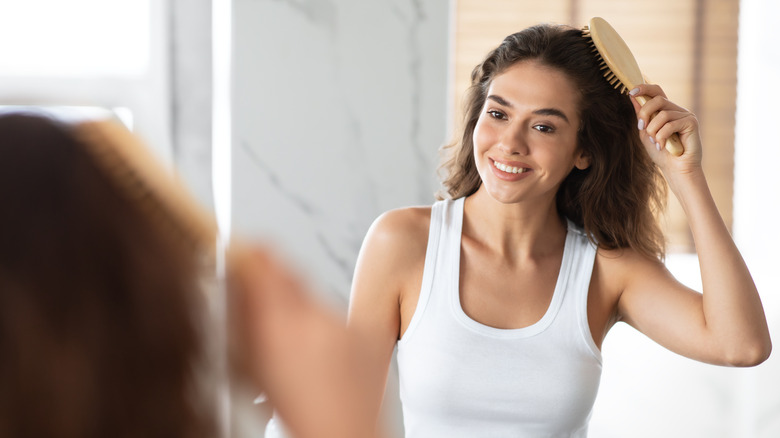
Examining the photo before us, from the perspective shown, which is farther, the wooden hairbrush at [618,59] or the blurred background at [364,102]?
the blurred background at [364,102]

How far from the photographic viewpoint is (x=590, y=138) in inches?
43.9

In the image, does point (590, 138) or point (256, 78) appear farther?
point (256, 78)

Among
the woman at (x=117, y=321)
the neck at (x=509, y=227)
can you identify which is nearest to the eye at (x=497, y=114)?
the neck at (x=509, y=227)

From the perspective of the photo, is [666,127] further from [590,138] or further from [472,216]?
[472,216]

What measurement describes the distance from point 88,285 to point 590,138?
92 centimetres

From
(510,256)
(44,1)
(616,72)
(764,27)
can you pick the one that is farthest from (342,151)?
(764,27)

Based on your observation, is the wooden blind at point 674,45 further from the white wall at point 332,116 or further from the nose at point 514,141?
the nose at point 514,141

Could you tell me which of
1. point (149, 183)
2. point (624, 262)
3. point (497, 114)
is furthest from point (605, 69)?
point (149, 183)

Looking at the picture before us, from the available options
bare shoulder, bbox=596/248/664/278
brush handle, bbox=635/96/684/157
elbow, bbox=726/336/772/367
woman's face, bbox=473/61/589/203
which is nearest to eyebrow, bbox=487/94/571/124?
woman's face, bbox=473/61/589/203

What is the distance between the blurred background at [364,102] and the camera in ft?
4.20

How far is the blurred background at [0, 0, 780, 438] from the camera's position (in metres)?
1.28

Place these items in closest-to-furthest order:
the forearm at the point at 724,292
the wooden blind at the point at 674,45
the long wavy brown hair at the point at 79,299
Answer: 1. the long wavy brown hair at the point at 79,299
2. the forearm at the point at 724,292
3. the wooden blind at the point at 674,45

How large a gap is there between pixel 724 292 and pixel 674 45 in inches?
30.2

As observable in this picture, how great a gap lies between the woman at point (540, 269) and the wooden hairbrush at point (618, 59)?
2 centimetres
